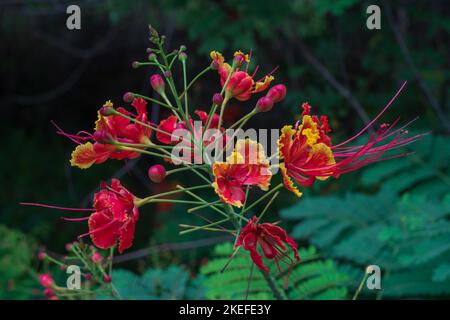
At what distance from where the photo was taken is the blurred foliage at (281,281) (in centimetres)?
184

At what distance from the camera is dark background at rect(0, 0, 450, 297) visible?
3081 mm

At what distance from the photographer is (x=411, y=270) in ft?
7.48

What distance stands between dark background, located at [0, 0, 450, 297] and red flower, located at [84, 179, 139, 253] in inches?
45.4

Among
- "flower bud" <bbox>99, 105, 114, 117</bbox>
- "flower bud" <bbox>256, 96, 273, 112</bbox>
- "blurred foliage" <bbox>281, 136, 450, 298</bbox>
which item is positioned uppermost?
"flower bud" <bbox>256, 96, 273, 112</bbox>

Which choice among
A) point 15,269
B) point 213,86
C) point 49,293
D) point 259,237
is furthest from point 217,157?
point 213,86

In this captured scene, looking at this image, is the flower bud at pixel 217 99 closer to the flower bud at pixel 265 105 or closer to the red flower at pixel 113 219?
the flower bud at pixel 265 105

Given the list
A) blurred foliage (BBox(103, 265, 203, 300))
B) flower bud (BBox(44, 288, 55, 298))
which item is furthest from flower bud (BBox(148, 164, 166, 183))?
blurred foliage (BBox(103, 265, 203, 300))

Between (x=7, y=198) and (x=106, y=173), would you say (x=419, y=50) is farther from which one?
A: (x=7, y=198)

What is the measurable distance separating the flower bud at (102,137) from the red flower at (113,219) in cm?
14

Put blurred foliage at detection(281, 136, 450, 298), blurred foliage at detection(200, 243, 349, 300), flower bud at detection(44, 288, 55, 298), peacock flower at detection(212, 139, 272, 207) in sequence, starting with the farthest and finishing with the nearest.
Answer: blurred foliage at detection(281, 136, 450, 298) < blurred foliage at detection(200, 243, 349, 300) < flower bud at detection(44, 288, 55, 298) < peacock flower at detection(212, 139, 272, 207)

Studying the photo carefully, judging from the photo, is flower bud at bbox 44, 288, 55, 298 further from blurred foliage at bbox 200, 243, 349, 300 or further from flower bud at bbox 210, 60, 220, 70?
flower bud at bbox 210, 60, 220, 70

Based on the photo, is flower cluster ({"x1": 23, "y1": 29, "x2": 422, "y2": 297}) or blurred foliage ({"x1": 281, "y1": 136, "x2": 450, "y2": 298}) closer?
flower cluster ({"x1": 23, "y1": 29, "x2": 422, "y2": 297})

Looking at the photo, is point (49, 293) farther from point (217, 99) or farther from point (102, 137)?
point (217, 99)

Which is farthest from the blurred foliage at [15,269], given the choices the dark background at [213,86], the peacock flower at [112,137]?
the peacock flower at [112,137]
